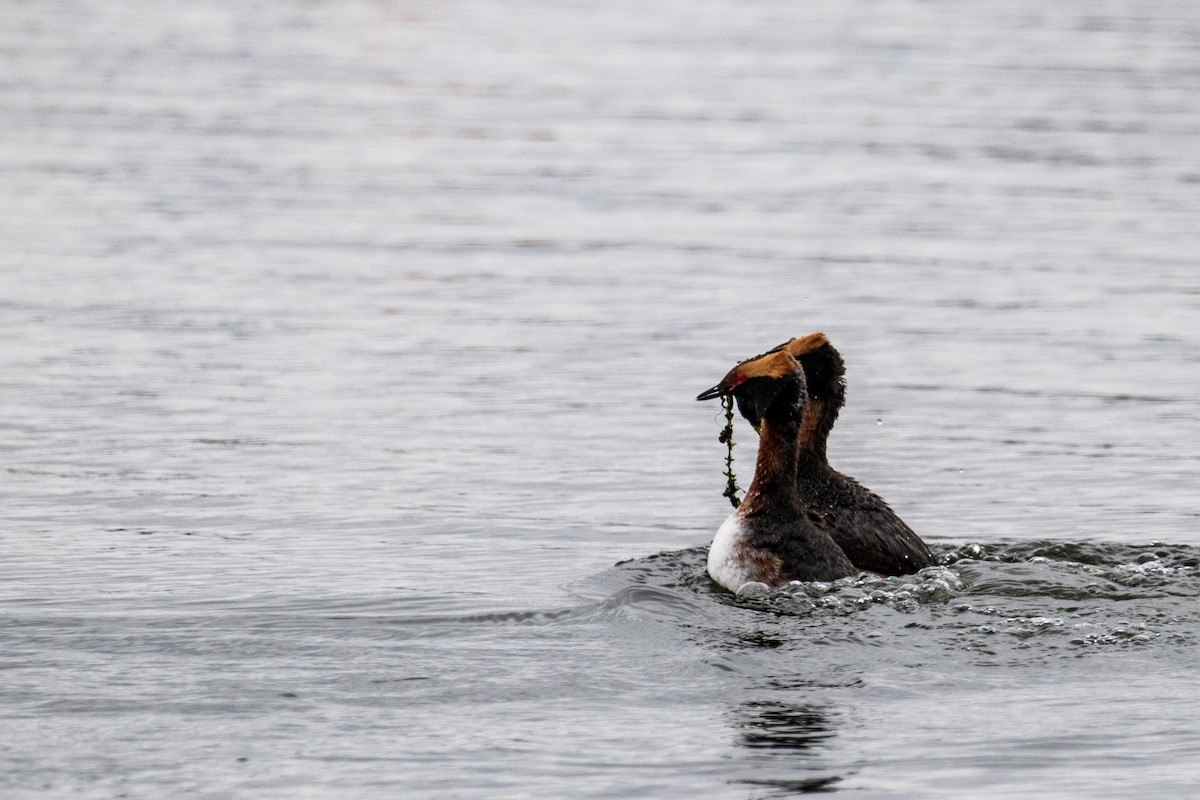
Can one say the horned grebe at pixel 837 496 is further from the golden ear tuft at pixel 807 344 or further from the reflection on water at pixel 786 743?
the reflection on water at pixel 786 743

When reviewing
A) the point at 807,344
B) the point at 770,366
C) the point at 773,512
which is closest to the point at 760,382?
the point at 770,366

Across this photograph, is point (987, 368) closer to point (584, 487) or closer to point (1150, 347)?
point (1150, 347)

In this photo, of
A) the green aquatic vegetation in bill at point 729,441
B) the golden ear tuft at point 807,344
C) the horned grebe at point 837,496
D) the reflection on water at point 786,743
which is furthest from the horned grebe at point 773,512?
the reflection on water at point 786,743

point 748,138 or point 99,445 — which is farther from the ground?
point 748,138

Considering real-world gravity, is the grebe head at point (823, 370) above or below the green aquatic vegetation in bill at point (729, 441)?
above

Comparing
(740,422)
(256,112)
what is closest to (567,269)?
(740,422)

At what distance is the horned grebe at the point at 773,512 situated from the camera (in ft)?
33.1

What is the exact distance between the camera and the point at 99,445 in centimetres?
1302

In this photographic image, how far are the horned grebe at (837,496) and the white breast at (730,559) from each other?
514 millimetres

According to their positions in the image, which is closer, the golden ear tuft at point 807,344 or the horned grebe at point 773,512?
the horned grebe at point 773,512

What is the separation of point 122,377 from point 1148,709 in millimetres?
8465

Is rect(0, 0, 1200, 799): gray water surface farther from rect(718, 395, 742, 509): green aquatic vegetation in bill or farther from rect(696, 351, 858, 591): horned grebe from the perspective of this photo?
rect(718, 395, 742, 509): green aquatic vegetation in bill

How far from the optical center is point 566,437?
44.7 feet

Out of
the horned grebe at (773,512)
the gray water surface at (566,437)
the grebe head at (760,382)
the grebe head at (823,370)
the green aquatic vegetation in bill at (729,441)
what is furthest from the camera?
the grebe head at (823,370)
